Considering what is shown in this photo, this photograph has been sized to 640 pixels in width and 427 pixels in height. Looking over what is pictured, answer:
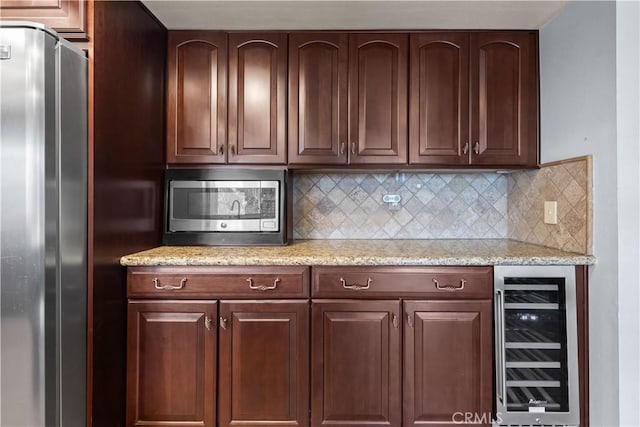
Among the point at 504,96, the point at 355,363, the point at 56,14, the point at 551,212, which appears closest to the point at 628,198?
the point at 551,212

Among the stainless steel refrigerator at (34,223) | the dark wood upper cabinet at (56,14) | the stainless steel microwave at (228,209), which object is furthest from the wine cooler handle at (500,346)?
the dark wood upper cabinet at (56,14)

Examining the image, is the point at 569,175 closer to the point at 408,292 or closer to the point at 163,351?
the point at 408,292

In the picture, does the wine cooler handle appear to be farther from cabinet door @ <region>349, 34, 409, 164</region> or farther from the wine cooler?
cabinet door @ <region>349, 34, 409, 164</region>

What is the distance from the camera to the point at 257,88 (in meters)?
2.03

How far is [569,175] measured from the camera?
1748 mm

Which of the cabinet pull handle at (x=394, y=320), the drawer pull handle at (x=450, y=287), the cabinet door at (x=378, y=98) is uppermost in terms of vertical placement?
the cabinet door at (x=378, y=98)

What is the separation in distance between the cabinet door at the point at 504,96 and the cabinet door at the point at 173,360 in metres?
1.74

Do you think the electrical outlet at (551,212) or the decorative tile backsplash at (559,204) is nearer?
the decorative tile backsplash at (559,204)

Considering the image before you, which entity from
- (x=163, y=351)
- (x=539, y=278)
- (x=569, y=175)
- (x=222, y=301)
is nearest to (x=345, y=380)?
(x=222, y=301)

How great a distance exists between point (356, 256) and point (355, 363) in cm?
50

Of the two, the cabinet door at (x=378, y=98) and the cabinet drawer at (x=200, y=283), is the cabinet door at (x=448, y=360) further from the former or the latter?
the cabinet door at (x=378, y=98)

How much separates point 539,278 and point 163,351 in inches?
70.4

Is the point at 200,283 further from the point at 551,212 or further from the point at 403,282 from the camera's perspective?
the point at 551,212

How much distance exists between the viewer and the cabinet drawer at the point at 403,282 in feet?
5.39
